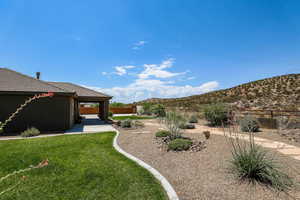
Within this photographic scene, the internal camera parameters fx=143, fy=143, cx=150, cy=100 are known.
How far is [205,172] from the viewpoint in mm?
3441

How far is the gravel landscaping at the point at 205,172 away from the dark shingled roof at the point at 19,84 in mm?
7536

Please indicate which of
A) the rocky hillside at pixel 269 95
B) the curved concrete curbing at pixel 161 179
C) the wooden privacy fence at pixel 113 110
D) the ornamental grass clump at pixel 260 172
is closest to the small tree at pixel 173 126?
the curved concrete curbing at pixel 161 179

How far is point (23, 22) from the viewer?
8508mm

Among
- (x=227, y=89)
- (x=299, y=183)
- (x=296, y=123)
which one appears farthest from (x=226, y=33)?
(x=227, y=89)

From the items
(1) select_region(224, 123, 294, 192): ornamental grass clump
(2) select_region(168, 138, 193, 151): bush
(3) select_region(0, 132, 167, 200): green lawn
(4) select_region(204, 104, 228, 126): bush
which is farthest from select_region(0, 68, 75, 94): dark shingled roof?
(4) select_region(204, 104, 228, 126): bush

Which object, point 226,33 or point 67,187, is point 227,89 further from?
point 67,187

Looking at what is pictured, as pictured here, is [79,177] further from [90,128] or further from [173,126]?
[90,128]

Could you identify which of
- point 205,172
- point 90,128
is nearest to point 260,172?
point 205,172

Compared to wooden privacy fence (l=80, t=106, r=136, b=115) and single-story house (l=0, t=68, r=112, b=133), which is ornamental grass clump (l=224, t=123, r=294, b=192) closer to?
single-story house (l=0, t=68, r=112, b=133)

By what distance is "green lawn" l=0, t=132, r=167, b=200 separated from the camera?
2.75 metres

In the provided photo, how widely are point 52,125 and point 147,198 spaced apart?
30.5 feet

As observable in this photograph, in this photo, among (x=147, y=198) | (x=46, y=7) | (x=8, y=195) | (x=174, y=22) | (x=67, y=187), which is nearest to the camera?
(x=147, y=198)

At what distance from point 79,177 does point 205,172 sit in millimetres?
3008

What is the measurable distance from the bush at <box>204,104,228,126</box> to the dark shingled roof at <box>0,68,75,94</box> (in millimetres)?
10070
